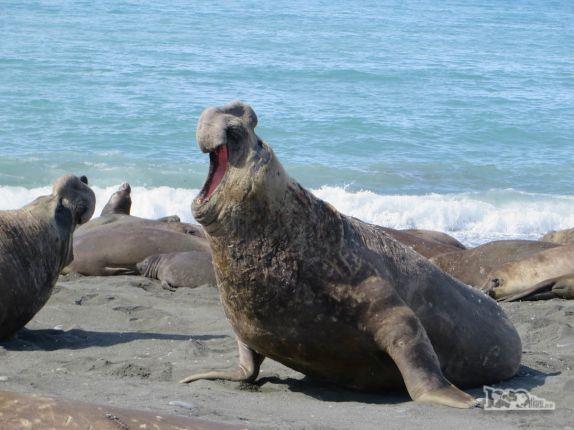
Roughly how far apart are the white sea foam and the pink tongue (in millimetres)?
11583

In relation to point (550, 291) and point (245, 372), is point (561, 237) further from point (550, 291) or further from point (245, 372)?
point (245, 372)

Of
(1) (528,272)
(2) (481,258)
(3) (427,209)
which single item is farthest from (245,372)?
(3) (427,209)

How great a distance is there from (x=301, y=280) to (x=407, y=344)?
23.9 inches

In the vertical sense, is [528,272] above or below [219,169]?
below

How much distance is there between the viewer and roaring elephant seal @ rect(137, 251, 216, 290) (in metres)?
10.4

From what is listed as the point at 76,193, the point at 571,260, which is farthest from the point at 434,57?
the point at 76,193

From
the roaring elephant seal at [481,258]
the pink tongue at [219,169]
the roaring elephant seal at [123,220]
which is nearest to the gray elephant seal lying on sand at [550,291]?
the roaring elephant seal at [481,258]

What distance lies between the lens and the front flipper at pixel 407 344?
5301mm

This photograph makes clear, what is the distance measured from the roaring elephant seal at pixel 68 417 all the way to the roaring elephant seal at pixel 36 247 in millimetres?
3838

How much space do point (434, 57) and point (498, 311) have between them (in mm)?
32694

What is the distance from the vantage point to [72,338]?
7352 mm

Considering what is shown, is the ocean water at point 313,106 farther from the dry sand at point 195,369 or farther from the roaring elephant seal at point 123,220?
the dry sand at point 195,369

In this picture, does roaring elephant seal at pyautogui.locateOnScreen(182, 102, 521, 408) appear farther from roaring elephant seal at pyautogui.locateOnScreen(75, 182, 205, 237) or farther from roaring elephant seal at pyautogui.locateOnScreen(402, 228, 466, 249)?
roaring elephant seal at pyautogui.locateOnScreen(402, 228, 466, 249)

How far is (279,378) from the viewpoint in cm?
614
